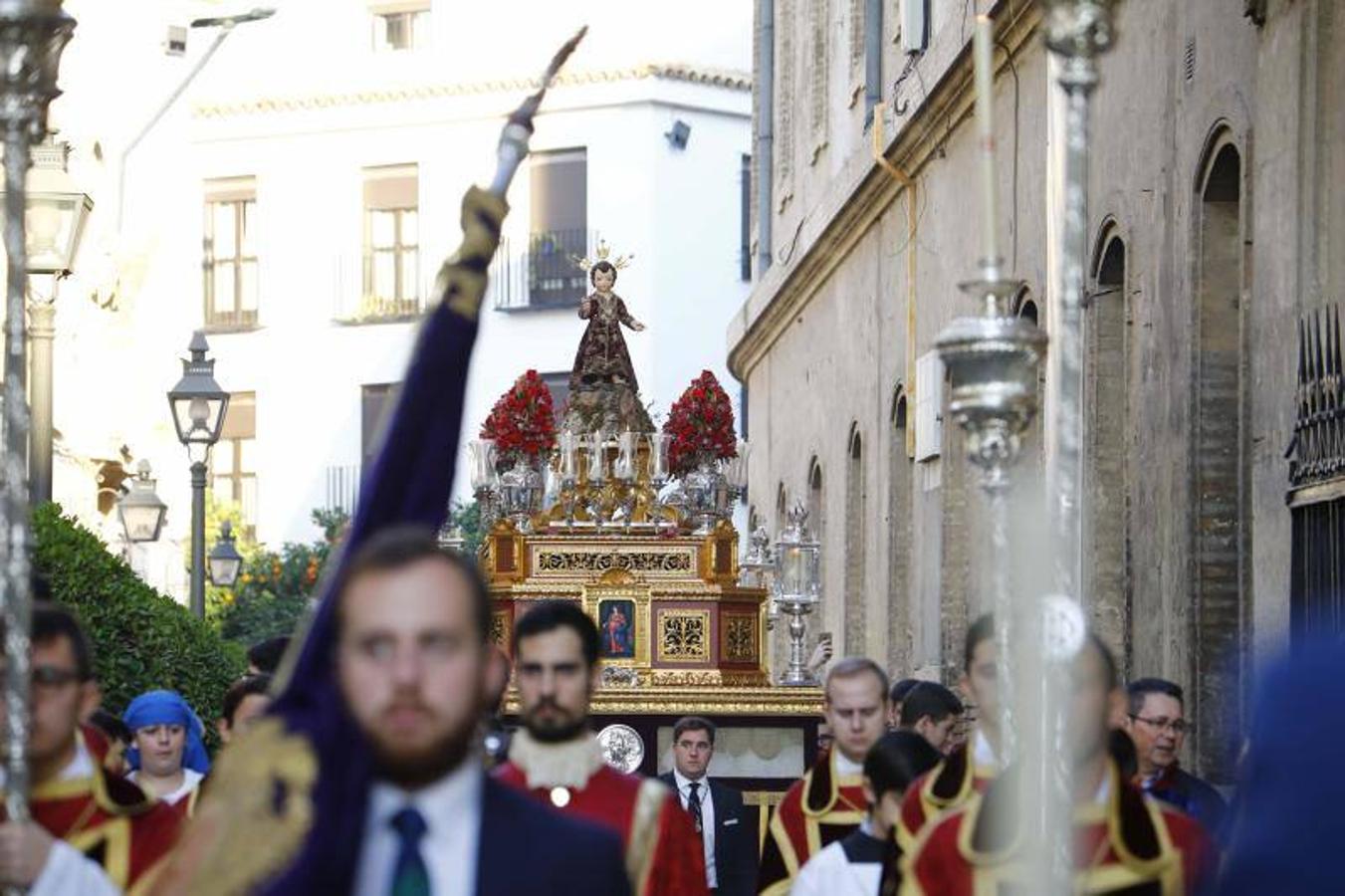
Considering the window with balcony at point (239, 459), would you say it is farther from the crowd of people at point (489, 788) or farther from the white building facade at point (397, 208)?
the crowd of people at point (489, 788)

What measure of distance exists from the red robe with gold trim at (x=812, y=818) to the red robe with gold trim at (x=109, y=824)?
371cm

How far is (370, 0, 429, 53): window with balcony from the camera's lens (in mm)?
48438

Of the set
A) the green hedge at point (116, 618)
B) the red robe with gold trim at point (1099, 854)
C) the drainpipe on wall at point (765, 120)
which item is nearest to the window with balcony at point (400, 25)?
the drainpipe on wall at point (765, 120)

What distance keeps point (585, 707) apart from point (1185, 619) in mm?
8035

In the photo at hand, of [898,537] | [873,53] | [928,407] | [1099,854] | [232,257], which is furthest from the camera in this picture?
[232,257]

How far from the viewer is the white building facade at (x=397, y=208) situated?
149ft

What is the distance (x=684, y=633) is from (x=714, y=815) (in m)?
3.84

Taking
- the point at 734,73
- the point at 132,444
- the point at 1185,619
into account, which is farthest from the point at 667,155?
the point at 1185,619

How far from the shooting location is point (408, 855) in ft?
14.1

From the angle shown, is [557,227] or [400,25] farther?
[400,25]

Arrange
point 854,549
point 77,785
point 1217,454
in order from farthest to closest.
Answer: point 854,549, point 1217,454, point 77,785

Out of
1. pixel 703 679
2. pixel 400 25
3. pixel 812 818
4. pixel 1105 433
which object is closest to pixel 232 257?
pixel 400 25

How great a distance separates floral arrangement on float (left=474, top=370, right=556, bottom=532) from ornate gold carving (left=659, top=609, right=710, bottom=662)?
106cm

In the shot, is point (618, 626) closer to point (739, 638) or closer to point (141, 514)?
point (739, 638)
